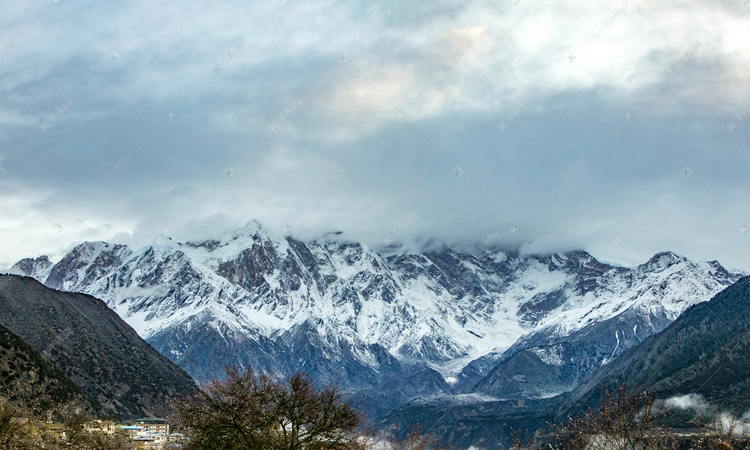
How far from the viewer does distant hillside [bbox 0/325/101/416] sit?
120262mm

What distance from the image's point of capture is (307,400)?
3997 cm

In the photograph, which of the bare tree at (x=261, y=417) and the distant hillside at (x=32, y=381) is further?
the distant hillside at (x=32, y=381)

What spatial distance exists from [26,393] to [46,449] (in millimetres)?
87888

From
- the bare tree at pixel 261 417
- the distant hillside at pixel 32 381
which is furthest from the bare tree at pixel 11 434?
the distant hillside at pixel 32 381

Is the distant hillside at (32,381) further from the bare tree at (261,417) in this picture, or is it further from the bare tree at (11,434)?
the bare tree at (261,417)

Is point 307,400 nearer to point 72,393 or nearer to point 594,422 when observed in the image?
point 594,422

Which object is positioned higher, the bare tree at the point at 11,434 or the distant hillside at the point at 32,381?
the distant hillside at the point at 32,381

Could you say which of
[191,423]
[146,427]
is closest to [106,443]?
[191,423]

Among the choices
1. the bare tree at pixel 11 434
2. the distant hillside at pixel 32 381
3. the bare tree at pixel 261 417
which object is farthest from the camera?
the distant hillside at pixel 32 381

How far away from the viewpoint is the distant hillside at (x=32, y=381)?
395 ft

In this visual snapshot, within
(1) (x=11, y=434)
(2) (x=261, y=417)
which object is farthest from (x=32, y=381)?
(2) (x=261, y=417)

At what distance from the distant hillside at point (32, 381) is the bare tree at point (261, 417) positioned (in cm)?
8683

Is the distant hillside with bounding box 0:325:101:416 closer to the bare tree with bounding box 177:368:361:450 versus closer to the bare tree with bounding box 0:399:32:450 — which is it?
the bare tree with bounding box 0:399:32:450

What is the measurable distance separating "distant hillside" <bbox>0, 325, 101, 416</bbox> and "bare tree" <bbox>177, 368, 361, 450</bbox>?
86.8 metres
